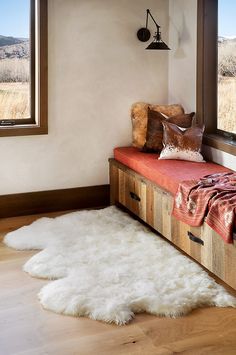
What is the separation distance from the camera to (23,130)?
14.5 feet

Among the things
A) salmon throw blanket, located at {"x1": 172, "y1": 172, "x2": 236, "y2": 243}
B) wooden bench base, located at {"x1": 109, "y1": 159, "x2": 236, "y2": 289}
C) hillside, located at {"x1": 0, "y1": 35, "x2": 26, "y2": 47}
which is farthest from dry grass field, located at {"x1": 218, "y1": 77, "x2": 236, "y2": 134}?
hillside, located at {"x1": 0, "y1": 35, "x2": 26, "y2": 47}

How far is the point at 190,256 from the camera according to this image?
3.56m

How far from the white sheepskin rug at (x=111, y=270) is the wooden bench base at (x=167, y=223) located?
0.27 feet

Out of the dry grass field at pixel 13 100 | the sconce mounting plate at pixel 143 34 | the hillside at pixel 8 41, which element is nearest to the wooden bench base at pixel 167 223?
the dry grass field at pixel 13 100

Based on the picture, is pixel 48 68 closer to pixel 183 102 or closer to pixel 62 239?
pixel 183 102

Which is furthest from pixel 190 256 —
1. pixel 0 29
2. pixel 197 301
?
pixel 0 29

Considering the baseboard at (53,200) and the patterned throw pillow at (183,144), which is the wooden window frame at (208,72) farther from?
the baseboard at (53,200)

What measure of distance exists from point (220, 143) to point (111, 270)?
4.92ft

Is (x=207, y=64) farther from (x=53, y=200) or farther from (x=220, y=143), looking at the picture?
(x=53, y=200)

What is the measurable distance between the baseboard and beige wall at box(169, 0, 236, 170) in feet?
3.54

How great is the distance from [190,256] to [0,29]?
97.4 inches

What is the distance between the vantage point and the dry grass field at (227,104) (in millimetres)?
4172

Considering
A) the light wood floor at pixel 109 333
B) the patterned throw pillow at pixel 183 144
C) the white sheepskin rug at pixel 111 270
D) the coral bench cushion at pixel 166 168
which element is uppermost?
the patterned throw pillow at pixel 183 144

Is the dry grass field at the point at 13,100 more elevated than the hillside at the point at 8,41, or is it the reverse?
the hillside at the point at 8,41
